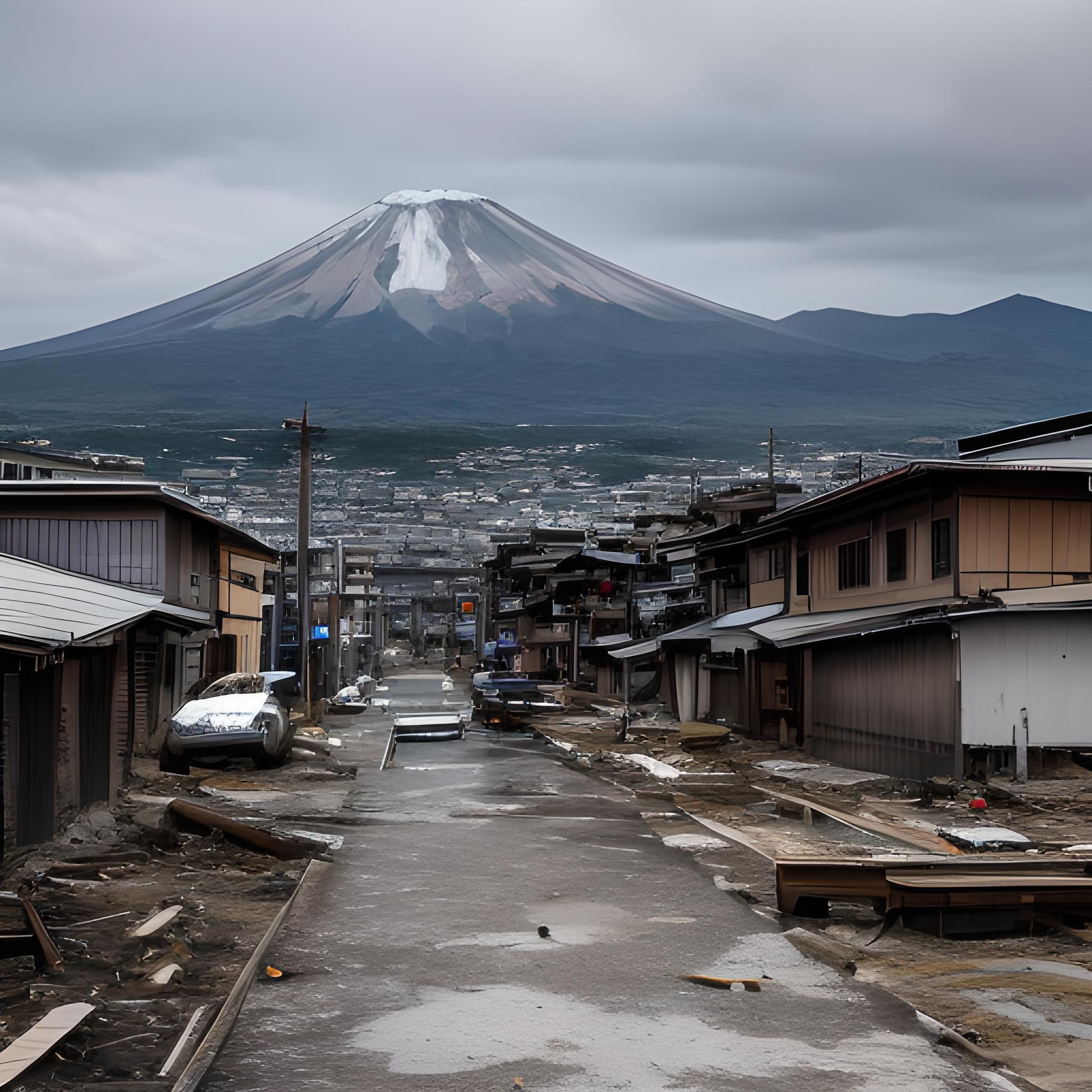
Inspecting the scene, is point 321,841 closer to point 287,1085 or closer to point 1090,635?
point 287,1085

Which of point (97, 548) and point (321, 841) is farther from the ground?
point (97, 548)

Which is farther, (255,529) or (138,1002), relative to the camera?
(255,529)

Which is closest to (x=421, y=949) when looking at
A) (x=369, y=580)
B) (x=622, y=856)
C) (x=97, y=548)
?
(x=622, y=856)

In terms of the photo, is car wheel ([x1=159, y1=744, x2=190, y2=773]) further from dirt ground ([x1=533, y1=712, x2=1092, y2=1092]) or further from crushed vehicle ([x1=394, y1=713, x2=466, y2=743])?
crushed vehicle ([x1=394, y1=713, x2=466, y2=743])

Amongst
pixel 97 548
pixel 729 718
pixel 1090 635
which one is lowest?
pixel 729 718

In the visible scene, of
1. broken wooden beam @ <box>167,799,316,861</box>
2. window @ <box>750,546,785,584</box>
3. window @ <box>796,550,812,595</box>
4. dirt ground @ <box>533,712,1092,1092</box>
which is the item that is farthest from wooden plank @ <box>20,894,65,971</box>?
window @ <box>750,546,785,584</box>

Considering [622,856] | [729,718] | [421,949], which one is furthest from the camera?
[729,718]

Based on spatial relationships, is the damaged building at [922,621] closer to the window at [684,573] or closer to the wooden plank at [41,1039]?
the window at [684,573]
